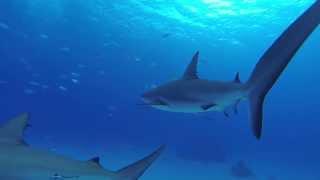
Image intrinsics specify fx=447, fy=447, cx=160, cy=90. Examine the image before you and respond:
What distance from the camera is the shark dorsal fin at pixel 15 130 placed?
3.73 meters

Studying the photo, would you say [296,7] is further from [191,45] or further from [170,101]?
[170,101]

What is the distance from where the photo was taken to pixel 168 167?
2836 cm

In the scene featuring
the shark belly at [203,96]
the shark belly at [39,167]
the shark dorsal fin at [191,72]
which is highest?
the shark dorsal fin at [191,72]

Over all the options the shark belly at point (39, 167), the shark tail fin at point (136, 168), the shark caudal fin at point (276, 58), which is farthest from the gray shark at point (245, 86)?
the shark belly at point (39, 167)

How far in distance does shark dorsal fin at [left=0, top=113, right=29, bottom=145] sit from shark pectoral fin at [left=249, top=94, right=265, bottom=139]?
1.95m

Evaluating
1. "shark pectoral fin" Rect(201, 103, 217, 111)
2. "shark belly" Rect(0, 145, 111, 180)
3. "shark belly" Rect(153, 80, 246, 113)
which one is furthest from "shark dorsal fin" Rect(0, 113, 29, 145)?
"shark pectoral fin" Rect(201, 103, 217, 111)

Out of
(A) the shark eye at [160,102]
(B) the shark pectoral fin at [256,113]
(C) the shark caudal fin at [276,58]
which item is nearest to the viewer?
(C) the shark caudal fin at [276,58]

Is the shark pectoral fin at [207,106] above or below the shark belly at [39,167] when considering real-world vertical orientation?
above

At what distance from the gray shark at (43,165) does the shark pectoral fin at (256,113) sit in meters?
1.06

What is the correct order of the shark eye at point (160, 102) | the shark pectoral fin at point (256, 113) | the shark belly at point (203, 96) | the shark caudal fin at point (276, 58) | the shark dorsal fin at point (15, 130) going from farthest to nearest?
1. the shark eye at point (160, 102)
2. the shark belly at point (203, 96)
3. the shark dorsal fin at point (15, 130)
4. the shark pectoral fin at point (256, 113)
5. the shark caudal fin at point (276, 58)

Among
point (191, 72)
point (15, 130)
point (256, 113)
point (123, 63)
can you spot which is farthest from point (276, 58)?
point (123, 63)

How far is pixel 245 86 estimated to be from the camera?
12.0 ft

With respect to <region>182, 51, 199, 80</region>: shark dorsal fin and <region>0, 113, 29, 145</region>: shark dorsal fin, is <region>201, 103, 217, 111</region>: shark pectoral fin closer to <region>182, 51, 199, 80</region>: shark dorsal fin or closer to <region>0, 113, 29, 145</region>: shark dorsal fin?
<region>182, 51, 199, 80</region>: shark dorsal fin

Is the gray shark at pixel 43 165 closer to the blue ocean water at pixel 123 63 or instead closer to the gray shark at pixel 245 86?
the gray shark at pixel 245 86
